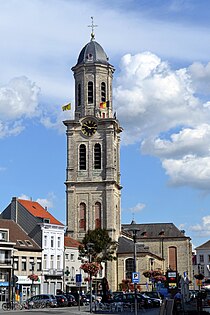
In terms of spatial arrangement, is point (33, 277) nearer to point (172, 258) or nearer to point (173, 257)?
point (172, 258)

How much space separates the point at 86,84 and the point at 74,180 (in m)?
18.3

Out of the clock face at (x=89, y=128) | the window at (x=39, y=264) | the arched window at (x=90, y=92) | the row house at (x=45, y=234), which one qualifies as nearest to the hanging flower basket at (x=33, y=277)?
the row house at (x=45, y=234)

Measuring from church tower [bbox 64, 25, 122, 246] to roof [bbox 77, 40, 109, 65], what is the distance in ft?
2.52

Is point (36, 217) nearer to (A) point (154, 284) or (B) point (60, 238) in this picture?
(B) point (60, 238)

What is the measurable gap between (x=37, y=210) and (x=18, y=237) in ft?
36.6

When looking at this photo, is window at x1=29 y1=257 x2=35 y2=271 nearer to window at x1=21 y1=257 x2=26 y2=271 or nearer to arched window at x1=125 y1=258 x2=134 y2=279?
window at x1=21 y1=257 x2=26 y2=271

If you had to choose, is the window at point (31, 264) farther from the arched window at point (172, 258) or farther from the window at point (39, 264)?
the arched window at point (172, 258)

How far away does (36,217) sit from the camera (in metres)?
98.9

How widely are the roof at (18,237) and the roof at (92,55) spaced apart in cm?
4035

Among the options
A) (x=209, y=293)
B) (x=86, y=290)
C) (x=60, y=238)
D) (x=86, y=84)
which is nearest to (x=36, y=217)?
(x=60, y=238)

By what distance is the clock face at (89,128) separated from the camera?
12031cm

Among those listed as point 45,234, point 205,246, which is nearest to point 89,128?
point 45,234

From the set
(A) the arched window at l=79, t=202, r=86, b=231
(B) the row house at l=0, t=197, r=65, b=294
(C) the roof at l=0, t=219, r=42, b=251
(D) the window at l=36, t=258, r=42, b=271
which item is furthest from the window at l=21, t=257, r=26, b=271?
(A) the arched window at l=79, t=202, r=86, b=231

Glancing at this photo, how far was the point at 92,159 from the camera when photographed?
391ft
